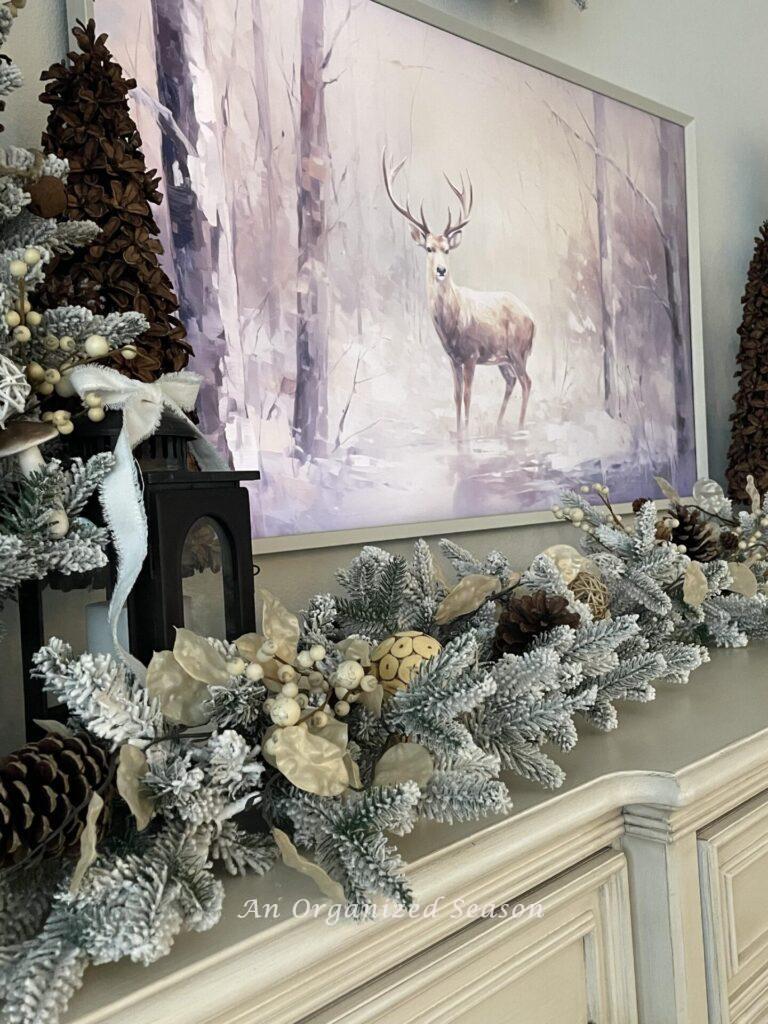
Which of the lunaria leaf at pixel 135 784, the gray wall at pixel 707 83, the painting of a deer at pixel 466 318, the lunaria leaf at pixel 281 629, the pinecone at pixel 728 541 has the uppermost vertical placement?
the gray wall at pixel 707 83

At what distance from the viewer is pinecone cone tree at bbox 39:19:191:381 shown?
635 mm

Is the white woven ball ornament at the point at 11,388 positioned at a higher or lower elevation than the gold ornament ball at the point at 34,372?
lower

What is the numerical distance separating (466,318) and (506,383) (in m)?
0.10

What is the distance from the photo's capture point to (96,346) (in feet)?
1.70

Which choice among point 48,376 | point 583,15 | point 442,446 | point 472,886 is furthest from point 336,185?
point 472,886

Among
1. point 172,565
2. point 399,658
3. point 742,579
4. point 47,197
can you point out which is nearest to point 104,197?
point 47,197

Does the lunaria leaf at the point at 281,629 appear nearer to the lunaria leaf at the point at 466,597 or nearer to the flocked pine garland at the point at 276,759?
the flocked pine garland at the point at 276,759

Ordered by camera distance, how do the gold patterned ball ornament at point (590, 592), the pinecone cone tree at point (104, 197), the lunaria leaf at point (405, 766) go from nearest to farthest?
1. the lunaria leaf at point (405, 766)
2. the pinecone cone tree at point (104, 197)
3. the gold patterned ball ornament at point (590, 592)

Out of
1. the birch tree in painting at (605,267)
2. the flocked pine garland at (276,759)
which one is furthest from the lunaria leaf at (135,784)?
the birch tree in painting at (605,267)

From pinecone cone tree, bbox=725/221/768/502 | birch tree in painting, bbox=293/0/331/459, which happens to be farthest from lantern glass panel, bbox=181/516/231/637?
pinecone cone tree, bbox=725/221/768/502

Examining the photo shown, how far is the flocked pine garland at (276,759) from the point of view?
0.37m

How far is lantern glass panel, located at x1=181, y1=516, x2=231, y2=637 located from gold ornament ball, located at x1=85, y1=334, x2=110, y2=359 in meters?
0.12

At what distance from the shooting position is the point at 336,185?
0.92m

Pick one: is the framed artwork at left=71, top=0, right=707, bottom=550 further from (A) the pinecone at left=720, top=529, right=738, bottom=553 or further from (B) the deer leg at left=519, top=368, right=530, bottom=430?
(A) the pinecone at left=720, top=529, right=738, bottom=553
